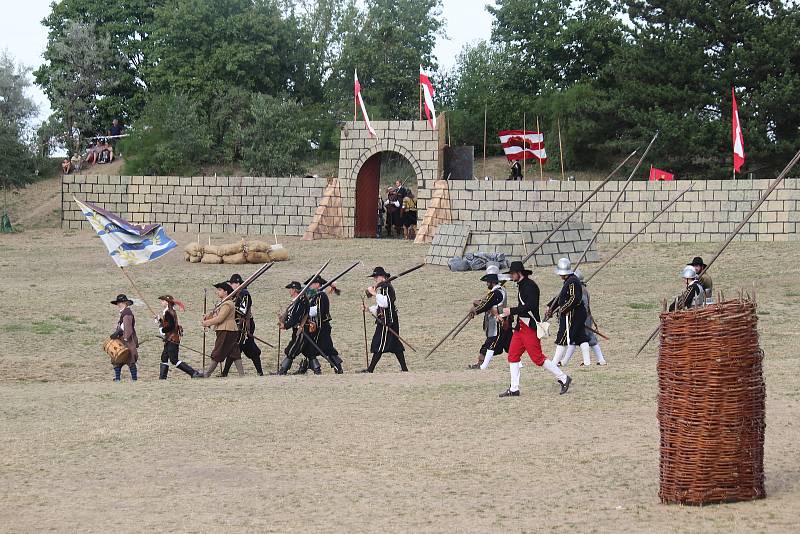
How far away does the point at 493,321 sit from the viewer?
18609mm

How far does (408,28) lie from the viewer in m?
57.3

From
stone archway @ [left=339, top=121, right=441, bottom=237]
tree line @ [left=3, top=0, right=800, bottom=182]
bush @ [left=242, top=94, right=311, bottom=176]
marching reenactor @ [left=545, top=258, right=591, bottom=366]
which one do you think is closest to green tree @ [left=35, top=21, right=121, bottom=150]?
tree line @ [left=3, top=0, right=800, bottom=182]

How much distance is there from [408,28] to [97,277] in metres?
30.5

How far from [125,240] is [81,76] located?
34.3 m

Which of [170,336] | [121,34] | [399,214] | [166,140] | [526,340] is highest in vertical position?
[121,34]

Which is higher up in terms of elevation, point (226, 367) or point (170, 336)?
point (170, 336)

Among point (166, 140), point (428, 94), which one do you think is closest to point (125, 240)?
point (428, 94)

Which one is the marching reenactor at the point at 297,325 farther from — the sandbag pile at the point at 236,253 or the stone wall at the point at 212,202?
the stone wall at the point at 212,202

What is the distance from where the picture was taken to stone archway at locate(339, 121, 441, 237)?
36.9m

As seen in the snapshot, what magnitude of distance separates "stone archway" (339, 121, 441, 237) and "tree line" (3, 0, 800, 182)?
28.6 ft

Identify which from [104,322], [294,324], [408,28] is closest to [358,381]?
[294,324]

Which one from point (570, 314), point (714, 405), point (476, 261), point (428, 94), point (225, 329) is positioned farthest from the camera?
point (428, 94)

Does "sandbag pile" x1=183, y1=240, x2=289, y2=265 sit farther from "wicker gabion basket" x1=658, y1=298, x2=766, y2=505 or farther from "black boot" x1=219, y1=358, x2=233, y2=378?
"wicker gabion basket" x1=658, y1=298, x2=766, y2=505

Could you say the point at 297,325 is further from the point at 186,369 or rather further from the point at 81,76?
the point at 81,76
